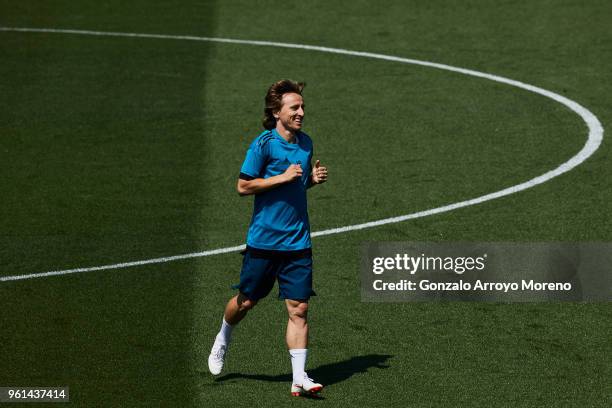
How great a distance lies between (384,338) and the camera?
1064 centimetres

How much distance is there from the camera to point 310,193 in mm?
14289

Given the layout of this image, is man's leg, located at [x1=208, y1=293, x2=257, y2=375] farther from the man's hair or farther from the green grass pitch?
the man's hair

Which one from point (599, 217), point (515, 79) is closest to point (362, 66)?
point (515, 79)

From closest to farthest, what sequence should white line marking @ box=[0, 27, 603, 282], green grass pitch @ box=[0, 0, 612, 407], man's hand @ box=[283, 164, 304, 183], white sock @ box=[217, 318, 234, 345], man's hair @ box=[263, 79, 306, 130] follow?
man's hand @ box=[283, 164, 304, 183] → man's hair @ box=[263, 79, 306, 130] → white sock @ box=[217, 318, 234, 345] → green grass pitch @ box=[0, 0, 612, 407] → white line marking @ box=[0, 27, 603, 282]

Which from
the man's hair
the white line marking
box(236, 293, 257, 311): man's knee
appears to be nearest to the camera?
the man's hair

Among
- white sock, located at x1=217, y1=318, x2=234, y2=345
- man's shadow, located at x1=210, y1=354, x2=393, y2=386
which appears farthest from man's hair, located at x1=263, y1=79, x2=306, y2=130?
man's shadow, located at x1=210, y1=354, x2=393, y2=386

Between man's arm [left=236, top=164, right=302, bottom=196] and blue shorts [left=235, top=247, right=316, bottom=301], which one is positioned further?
blue shorts [left=235, top=247, right=316, bottom=301]

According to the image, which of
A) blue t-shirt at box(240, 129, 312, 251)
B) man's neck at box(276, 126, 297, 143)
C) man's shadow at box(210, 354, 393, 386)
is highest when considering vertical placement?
man's neck at box(276, 126, 297, 143)

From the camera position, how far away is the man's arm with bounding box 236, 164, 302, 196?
364 inches

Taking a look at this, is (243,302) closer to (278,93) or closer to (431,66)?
(278,93)

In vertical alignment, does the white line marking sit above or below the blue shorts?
above

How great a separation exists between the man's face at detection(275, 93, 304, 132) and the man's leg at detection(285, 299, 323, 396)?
47.3 inches

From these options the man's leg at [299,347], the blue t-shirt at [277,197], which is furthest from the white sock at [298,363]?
the blue t-shirt at [277,197]

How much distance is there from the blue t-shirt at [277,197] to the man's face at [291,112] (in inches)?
4.9
